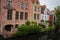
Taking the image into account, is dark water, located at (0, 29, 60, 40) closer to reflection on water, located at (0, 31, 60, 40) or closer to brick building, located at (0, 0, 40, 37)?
A: reflection on water, located at (0, 31, 60, 40)

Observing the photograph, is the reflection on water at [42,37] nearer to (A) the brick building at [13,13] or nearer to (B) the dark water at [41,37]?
(B) the dark water at [41,37]

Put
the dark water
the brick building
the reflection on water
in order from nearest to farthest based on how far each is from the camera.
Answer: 1. the dark water
2. the reflection on water
3. the brick building

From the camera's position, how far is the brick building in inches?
937

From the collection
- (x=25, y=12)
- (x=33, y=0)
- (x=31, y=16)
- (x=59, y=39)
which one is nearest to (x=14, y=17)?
(x=25, y=12)

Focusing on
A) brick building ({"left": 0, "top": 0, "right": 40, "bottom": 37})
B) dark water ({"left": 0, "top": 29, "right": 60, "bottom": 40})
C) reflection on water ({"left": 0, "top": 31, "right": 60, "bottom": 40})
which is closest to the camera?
dark water ({"left": 0, "top": 29, "right": 60, "bottom": 40})

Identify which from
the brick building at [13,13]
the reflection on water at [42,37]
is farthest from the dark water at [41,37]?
the brick building at [13,13]

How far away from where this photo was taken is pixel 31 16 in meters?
29.2

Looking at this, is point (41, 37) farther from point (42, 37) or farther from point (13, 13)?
point (13, 13)

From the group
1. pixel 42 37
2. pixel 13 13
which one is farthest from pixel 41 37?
pixel 13 13

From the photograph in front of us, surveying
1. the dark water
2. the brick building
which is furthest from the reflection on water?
the brick building

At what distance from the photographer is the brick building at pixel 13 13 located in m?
23.8

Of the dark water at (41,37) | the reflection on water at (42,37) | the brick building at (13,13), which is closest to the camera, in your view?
the dark water at (41,37)

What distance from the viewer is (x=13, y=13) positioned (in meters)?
25.0

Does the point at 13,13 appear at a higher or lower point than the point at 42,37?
higher
